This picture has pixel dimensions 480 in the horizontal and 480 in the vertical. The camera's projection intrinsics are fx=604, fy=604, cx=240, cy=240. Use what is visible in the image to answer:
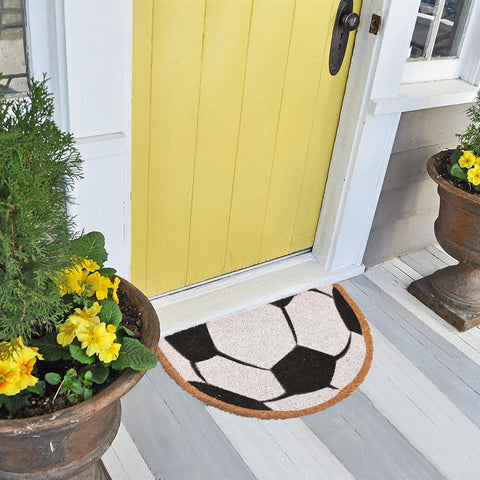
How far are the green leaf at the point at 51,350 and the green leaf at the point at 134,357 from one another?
4.2 inches

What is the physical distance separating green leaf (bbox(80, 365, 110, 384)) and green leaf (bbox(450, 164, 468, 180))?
1.52 m

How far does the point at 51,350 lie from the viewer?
4.16ft

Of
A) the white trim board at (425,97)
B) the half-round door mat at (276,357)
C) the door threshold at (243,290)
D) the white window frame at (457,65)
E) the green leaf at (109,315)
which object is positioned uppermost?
the white window frame at (457,65)

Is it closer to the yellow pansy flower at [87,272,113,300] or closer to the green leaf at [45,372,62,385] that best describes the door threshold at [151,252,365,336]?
the yellow pansy flower at [87,272,113,300]

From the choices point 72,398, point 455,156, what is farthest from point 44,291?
point 455,156

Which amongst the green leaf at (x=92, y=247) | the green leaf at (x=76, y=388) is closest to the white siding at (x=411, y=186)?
the green leaf at (x=92, y=247)

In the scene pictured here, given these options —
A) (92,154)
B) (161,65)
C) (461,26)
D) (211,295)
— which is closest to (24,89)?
(92,154)

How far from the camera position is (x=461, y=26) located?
238 cm

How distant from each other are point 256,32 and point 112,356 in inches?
45.2

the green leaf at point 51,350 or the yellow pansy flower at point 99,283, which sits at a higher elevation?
the yellow pansy flower at point 99,283

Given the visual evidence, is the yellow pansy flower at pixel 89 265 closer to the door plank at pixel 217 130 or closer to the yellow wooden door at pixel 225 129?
the yellow wooden door at pixel 225 129

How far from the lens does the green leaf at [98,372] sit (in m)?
1.24

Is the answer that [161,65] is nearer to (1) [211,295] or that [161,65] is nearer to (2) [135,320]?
(2) [135,320]

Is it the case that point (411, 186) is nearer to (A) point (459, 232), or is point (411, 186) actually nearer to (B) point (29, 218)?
(A) point (459, 232)
